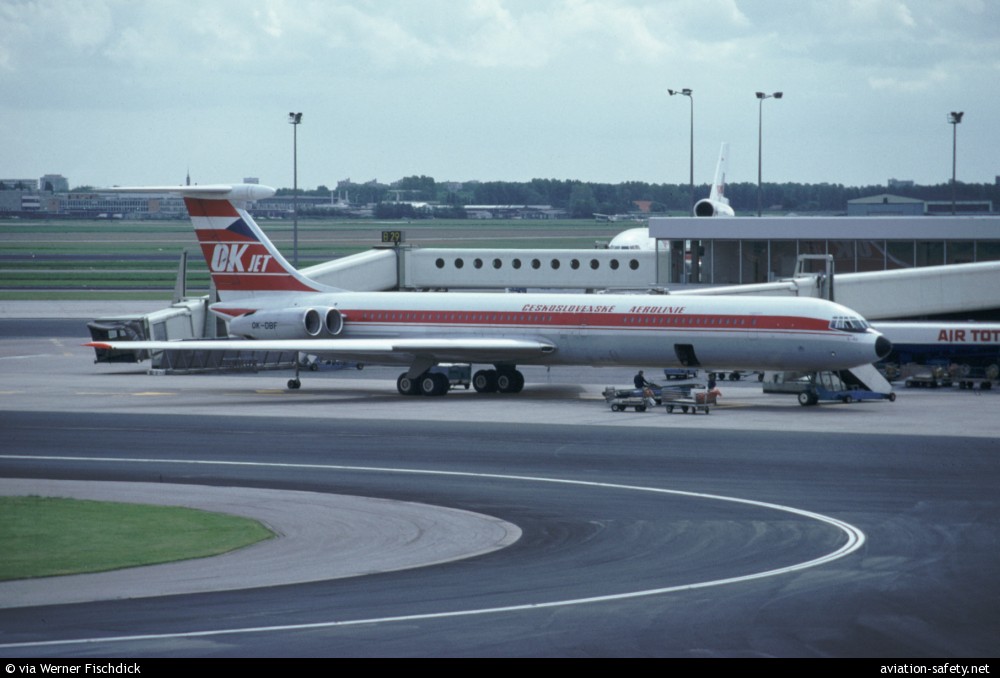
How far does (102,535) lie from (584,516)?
29.2 ft

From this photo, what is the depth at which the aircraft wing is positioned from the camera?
2004 inches

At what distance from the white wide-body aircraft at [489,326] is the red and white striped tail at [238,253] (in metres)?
0.04

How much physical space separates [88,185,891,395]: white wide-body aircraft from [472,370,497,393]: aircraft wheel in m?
0.04

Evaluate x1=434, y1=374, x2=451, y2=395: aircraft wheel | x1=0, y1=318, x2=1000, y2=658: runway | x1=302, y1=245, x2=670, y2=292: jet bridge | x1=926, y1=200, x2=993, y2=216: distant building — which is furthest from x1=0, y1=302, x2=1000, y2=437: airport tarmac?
x1=926, y1=200, x2=993, y2=216: distant building

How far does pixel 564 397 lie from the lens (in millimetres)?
51406

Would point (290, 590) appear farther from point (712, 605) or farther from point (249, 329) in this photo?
point (249, 329)

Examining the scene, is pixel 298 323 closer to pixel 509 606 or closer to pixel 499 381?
pixel 499 381

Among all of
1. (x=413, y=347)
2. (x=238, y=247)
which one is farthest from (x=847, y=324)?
(x=238, y=247)

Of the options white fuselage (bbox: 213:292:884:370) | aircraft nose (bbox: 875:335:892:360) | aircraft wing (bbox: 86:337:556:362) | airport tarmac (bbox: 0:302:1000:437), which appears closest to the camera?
airport tarmac (bbox: 0:302:1000:437)

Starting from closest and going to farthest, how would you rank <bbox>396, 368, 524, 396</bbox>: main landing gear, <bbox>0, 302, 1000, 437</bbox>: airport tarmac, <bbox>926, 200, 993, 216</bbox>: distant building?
<bbox>0, 302, 1000, 437</bbox>: airport tarmac < <bbox>396, 368, 524, 396</bbox>: main landing gear < <bbox>926, 200, 993, 216</bbox>: distant building

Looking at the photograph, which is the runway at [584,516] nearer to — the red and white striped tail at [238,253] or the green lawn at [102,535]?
the green lawn at [102,535]

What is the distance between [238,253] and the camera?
185ft

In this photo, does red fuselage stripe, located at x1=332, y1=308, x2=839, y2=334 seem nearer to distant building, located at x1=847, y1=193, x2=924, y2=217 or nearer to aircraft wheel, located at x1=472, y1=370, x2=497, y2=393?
aircraft wheel, located at x1=472, y1=370, x2=497, y2=393

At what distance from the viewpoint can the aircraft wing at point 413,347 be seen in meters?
50.9
